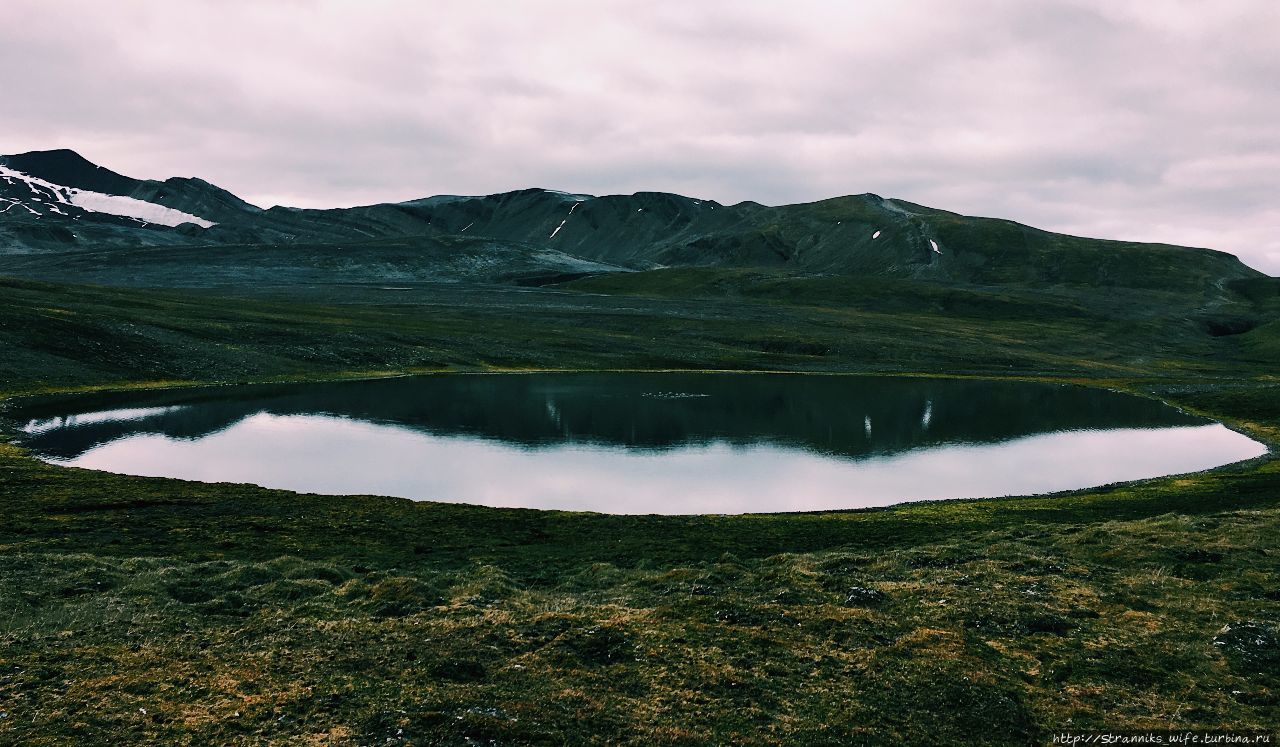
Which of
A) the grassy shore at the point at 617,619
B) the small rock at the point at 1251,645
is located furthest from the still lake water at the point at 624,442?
the small rock at the point at 1251,645

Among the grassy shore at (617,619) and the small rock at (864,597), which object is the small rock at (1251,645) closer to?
the grassy shore at (617,619)

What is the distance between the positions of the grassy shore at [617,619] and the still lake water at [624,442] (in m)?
7.95

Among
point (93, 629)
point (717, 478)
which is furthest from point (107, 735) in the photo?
point (717, 478)

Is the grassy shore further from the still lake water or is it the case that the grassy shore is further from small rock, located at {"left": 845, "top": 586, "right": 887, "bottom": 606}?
the still lake water

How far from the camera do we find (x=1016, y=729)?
1780 centimetres

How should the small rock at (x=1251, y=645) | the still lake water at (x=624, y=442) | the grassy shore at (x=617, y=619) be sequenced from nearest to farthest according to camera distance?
the grassy shore at (x=617, y=619)
the small rock at (x=1251, y=645)
the still lake water at (x=624, y=442)

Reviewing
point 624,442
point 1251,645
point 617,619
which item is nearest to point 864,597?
point 617,619

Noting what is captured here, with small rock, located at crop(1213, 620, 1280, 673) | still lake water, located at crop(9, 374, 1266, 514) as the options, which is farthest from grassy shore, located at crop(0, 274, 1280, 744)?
still lake water, located at crop(9, 374, 1266, 514)

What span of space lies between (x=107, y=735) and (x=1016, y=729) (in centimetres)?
1934

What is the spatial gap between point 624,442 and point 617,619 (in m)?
50.9

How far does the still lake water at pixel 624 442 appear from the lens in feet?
186

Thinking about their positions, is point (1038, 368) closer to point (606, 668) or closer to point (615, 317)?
point (615, 317)

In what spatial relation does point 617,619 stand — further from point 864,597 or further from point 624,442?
point 624,442

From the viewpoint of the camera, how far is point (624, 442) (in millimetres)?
74812
